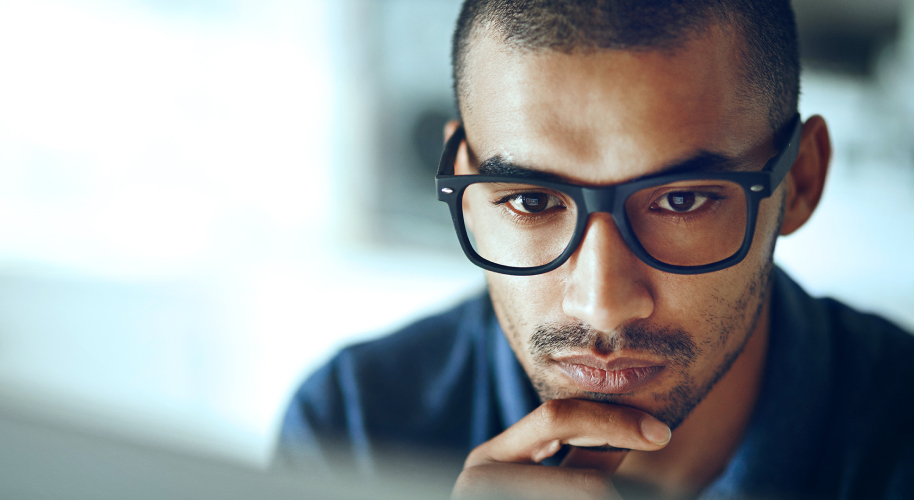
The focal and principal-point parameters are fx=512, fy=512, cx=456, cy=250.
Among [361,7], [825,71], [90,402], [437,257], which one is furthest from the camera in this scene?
[90,402]

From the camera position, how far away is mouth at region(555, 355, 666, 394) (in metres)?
0.62

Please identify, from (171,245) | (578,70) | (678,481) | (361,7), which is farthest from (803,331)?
(171,245)

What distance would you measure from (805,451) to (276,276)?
1353mm

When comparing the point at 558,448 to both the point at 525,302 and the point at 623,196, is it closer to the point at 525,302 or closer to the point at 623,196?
the point at 525,302

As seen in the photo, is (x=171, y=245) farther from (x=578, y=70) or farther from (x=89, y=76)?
(x=578, y=70)

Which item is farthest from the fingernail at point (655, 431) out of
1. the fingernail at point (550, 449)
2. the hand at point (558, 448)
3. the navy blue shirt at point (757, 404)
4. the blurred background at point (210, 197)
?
the blurred background at point (210, 197)

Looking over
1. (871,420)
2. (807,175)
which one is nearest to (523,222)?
(807,175)

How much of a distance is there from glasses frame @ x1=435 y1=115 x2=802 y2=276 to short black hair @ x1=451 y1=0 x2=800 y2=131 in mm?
82

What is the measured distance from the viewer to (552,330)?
0.64m

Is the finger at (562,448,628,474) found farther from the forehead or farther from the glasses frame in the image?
the forehead

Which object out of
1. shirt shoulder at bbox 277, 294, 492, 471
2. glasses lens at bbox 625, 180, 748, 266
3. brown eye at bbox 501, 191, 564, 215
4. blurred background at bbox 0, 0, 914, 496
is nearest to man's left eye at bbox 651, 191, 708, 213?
glasses lens at bbox 625, 180, 748, 266

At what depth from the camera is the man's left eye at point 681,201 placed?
22.5 inches

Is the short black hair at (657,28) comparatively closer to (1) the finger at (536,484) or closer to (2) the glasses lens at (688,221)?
(2) the glasses lens at (688,221)

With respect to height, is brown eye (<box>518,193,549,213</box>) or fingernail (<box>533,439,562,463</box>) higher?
brown eye (<box>518,193,549,213</box>)
